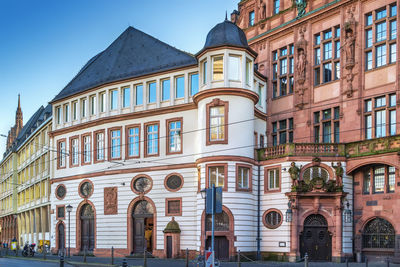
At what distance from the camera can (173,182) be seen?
40.3m

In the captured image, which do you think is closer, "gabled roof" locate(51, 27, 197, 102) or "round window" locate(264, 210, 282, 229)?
"round window" locate(264, 210, 282, 229)

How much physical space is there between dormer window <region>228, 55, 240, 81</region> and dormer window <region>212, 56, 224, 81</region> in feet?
1.68

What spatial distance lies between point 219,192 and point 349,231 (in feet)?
64.9

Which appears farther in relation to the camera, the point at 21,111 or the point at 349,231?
the point at 21,111

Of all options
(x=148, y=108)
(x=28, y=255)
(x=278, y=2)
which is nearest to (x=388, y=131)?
(x=278, y=2)

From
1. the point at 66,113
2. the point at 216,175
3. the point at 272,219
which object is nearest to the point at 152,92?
the point at 216,175

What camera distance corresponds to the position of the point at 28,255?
47781 mm

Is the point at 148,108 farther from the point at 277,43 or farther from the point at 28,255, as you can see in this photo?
the point at 28,255

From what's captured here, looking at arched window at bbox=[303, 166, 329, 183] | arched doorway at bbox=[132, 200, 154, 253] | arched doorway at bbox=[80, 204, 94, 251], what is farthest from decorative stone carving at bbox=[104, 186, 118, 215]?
arched window at bbox=[303, 166, 329, 183]

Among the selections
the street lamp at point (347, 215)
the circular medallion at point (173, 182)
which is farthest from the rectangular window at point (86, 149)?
the street lamp at point (347, 215)

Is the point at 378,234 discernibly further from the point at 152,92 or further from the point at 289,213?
the point at 152,92

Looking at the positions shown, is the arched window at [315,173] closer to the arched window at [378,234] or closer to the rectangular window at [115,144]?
the arched window at [378,234]

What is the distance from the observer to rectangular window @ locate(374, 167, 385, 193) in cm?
3500

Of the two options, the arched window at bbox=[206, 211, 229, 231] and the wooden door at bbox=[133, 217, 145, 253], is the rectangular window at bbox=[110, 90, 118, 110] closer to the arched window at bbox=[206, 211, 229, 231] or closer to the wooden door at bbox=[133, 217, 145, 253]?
the wooden door at bbox=[133, 217, 145, 253]
